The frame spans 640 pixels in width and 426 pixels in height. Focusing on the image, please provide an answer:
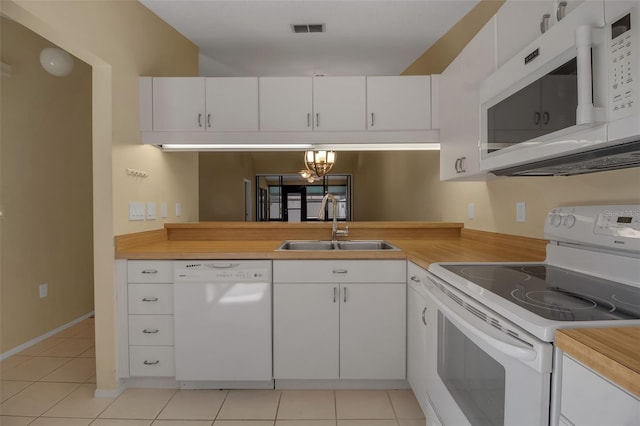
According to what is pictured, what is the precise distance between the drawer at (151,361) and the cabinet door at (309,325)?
0.66 m

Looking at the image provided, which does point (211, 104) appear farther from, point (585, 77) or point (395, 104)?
point (585, 77)

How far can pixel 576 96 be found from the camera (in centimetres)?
98

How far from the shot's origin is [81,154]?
335 centimetres

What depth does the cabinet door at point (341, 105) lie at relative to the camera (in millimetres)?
2432

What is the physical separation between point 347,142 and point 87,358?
2.52 metres

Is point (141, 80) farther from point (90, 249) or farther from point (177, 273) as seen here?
point (90, 249)

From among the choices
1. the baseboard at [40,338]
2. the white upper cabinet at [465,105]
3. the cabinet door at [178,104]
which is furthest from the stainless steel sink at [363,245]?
the baseboard at [40,338]

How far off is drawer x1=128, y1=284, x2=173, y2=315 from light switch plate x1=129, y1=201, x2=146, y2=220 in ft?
1.51

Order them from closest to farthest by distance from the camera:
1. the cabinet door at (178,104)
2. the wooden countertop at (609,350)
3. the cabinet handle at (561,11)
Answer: the wooden countertop at (609,350) → the cabinet handle at (561,11) → the cabinet door at (178,104)

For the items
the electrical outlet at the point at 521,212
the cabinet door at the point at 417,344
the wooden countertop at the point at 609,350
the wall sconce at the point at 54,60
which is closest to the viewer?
the wooden countertop at the point at 609,350

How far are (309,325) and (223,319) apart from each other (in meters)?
0.52

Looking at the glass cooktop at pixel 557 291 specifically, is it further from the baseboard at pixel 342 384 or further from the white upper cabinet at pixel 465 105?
the baseboard at pixel 342 384

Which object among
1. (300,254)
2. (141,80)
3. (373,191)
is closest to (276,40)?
(141,80)

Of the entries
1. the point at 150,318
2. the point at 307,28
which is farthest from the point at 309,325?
the point at 307,28
